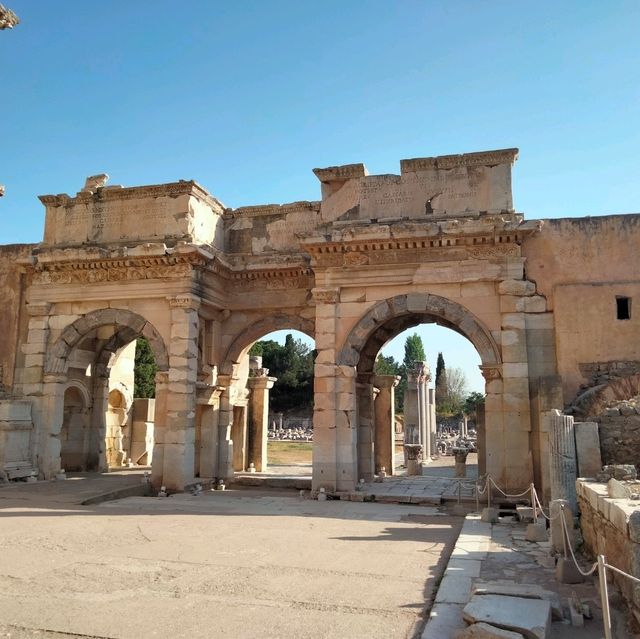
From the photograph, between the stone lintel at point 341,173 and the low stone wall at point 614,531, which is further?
the stone lintel at point 341,173

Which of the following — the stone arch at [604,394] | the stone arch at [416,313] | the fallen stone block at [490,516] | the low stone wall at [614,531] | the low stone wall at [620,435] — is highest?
the stone arch at [416,313]

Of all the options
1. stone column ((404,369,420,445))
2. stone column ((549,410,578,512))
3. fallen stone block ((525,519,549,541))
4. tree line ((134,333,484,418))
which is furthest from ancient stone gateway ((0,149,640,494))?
tree line ((134,333,484,418))

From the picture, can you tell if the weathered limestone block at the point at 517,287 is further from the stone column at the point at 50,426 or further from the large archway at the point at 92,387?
the stone column at the point at 50,426

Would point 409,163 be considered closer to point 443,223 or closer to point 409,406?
point 443,223

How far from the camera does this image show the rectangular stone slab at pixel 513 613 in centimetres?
407

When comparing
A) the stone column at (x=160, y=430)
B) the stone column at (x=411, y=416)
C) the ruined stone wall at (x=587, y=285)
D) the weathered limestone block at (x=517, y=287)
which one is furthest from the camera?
the stone column at (x=411, y=416)

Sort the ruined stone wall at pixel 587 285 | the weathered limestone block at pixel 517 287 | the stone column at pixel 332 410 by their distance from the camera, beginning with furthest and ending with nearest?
1. the stone column at pixel 332 410
2. the weathered limestone block at pixel 517 287
3. the ruined stone wall at pixel 587 285

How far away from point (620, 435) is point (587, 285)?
4109mm

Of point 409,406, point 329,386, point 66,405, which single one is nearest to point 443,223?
point 329,386

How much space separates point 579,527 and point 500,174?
25.1ft

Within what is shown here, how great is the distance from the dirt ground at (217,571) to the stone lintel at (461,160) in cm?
699

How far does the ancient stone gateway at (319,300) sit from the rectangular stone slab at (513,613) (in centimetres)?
562

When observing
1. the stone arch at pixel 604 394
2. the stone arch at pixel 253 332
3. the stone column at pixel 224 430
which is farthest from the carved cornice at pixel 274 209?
the stone arch at pixel 604 394

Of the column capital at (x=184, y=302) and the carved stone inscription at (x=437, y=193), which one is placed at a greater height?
the carved stone inscription at (x=437, y=193)
